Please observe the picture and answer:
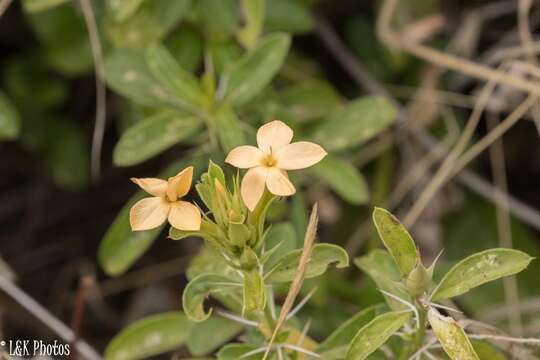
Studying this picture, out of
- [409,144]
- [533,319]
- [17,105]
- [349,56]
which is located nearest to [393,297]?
[533,319]

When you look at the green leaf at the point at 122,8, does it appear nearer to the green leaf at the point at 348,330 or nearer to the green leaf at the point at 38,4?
the green leaf at the point at 38,4

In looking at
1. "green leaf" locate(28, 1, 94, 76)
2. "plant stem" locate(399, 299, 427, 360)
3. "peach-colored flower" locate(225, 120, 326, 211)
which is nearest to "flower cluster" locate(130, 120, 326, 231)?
"peach-colored flower" locate(225, 120, 326, 211)

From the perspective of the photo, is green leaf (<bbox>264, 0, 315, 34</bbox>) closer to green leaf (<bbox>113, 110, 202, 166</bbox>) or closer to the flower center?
green leaf (<bbox>113, 110, 202, 166</bbox>)

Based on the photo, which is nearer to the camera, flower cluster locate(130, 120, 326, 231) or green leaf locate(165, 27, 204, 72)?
flower cluster locate(130, 120, 326, 231)

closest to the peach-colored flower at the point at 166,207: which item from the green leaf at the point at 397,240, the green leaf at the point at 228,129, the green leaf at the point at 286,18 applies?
the green leaf at the point at 397,240

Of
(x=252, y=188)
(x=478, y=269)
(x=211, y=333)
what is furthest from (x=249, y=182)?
(x=211, y=333)

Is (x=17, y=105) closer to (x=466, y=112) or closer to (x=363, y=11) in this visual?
(x=363, y=11)

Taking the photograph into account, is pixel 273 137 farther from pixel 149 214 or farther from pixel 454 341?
pixel 454 341
